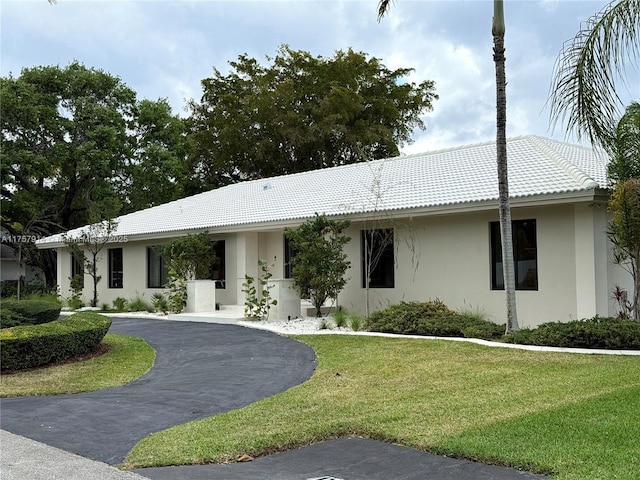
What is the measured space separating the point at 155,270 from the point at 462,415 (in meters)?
19.7

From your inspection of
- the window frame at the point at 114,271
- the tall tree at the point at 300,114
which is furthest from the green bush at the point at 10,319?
the tall tree at the point at 300,114

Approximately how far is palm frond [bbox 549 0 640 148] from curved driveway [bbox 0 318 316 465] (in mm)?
6282

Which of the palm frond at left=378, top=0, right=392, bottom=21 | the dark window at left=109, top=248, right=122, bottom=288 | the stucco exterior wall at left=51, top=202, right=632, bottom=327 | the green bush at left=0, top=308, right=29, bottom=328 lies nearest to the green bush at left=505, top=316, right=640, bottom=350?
the stucco exterior wall at left=51, top=202, right=632, bottom=327

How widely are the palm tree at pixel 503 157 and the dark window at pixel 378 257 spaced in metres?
4.55

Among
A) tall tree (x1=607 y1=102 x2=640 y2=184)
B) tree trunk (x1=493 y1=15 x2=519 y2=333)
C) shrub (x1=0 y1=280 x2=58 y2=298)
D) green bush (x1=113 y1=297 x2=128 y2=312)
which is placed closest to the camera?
tall tree (x1=607 y1=102 x2=640 y2=184)

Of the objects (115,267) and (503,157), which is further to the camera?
(115,267)

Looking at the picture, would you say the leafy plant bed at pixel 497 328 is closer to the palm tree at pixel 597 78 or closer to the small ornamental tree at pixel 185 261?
the palm tree at pixel 597 78

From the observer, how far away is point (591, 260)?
46.3 feet

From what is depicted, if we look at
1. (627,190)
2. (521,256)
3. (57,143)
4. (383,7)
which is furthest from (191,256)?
(57,143)

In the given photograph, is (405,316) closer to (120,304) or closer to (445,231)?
(445,231)

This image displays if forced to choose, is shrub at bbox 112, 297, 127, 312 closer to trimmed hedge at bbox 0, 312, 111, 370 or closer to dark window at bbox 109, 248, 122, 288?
dark window at bbox 109, 248, 122, 288

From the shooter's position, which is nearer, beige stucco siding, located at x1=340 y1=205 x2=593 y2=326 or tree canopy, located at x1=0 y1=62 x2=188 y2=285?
beige stucco siding, located at x1=340 y1=205 x2=593 y2=326

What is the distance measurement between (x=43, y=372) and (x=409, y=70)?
119ft

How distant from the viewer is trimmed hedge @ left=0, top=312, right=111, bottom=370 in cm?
1187
